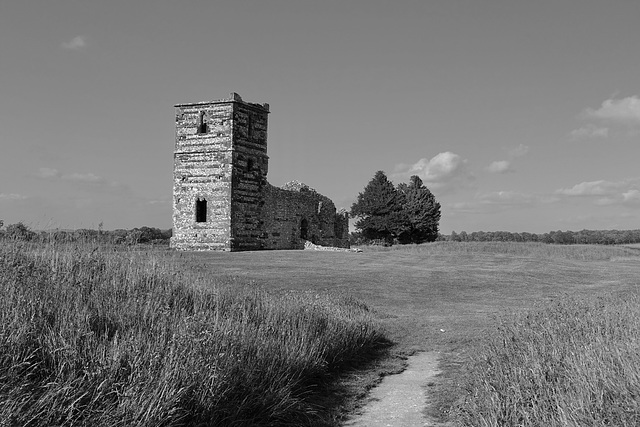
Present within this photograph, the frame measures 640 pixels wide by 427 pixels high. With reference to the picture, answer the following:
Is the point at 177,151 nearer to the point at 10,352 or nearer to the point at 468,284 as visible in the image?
the point at 468,284

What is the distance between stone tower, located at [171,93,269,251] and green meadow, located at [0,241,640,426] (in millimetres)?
17190

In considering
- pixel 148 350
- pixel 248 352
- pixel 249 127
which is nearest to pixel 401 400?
pixel 248 352

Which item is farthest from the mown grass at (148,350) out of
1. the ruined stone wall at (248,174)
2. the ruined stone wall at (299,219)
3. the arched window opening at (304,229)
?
the arched window opening at (304,229)

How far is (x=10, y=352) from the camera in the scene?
5.87 meters

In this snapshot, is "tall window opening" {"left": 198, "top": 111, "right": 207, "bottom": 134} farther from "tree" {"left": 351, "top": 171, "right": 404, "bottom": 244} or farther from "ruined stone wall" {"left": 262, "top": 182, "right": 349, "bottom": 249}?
"tree" {"left": 351, "top": 171, "right": 404, "bottom": 244}

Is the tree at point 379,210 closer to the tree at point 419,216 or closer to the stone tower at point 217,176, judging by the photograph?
the tree at point 419,216

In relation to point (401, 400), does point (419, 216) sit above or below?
above

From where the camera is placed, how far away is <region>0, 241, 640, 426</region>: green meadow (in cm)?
562

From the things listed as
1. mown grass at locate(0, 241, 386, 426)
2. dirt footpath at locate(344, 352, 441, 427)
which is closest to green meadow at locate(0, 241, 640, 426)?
mown grass at locate(0, 241, 386, 426)

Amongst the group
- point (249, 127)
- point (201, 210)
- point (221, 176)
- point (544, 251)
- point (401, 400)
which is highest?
point (249, 127)

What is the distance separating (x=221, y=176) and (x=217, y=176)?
8.7 inches

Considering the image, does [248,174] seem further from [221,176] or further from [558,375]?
[558,375]

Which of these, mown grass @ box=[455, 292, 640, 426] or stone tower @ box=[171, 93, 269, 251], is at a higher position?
stone tower @ box=[171, 93, 269, 251]

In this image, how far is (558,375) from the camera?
6734 mm
